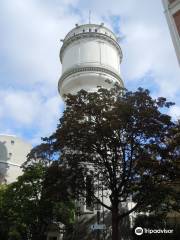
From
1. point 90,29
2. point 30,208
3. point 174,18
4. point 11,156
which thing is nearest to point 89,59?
point 90,29

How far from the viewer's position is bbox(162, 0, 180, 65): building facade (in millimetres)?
16516

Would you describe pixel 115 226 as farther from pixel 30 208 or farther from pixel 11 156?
pixel 11 156

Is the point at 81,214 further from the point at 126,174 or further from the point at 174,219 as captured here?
the point at 126,174

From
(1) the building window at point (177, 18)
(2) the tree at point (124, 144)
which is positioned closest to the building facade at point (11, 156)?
(2) the tree at point (124, 144)

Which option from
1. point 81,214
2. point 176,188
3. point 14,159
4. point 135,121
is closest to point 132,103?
point 135,121

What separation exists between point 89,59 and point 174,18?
2535 centimetres

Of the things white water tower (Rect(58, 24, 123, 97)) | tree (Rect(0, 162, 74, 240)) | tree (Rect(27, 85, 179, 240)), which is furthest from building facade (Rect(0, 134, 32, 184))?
tree (Rect(27, 85, 179, 240))

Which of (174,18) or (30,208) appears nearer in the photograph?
(174,18)

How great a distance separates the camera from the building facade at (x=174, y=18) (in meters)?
16.5

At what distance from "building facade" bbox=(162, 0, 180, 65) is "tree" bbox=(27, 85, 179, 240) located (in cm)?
564

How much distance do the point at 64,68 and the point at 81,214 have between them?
18244mm

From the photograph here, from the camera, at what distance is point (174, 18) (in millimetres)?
16984

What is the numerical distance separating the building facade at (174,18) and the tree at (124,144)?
564 centimetres

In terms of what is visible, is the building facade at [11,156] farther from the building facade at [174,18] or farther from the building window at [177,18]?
the building window at [177,18]
